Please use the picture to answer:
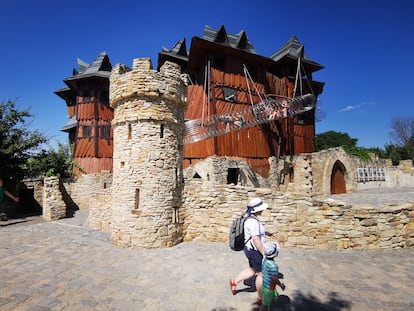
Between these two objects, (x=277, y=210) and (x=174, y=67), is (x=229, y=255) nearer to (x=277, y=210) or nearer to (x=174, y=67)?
(x=277, y=210)

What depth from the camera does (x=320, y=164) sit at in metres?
15.1

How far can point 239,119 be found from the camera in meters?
14.6

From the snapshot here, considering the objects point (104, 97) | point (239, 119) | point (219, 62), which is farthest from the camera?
point (104, 97)

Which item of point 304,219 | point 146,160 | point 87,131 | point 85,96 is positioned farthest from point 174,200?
point 85,96

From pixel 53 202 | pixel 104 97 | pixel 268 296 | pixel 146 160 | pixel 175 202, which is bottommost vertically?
pixel 268 296

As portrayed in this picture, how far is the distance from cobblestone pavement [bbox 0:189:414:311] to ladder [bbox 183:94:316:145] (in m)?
8.12

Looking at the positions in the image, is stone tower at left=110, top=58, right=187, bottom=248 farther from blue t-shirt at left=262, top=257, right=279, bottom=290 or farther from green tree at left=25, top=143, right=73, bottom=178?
green tree at left=25, top=143, right=73, bottom=178

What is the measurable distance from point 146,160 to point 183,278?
11.9 ft

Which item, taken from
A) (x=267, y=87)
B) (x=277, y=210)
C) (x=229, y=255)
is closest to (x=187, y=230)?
(x=229, y=255)

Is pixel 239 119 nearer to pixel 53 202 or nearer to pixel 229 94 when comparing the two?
pixel 229 94

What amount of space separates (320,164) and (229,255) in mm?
11982

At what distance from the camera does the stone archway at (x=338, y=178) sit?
1563 cm

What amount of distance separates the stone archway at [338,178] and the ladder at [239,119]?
17.0 ft

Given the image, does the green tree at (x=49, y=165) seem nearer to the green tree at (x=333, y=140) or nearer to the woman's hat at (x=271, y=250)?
the woman's hat at (x=271, y=250)
